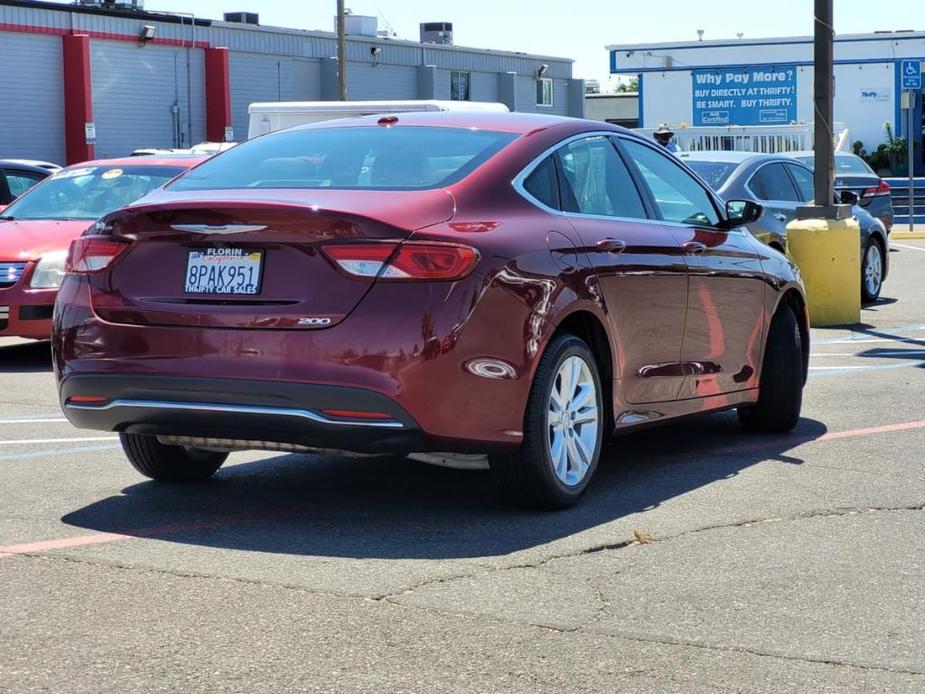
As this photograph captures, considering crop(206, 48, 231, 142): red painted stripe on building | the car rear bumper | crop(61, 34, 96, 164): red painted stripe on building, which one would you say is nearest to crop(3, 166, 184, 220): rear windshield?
the car rear bumper

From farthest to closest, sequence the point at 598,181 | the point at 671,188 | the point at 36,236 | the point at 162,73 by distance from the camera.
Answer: the point at 162,73 < the point at 36,236 < the point at 671,188 < the point at 598,181

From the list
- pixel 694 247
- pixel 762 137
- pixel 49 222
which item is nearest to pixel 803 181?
pixel 49 222

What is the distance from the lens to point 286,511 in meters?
6.29

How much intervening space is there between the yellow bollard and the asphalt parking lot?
20.9 ft

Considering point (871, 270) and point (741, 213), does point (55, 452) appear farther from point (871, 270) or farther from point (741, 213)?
point (871, 270)

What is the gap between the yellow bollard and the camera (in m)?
14.3

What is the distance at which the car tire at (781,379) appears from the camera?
8312 millimetres

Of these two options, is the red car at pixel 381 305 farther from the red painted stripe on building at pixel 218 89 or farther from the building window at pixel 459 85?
the building window at pixel 459 85

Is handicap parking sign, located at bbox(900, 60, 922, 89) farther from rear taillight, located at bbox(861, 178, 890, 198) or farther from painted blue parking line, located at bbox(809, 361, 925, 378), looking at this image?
painted blue parking line, located at bbox(809, 361, 925, 378)

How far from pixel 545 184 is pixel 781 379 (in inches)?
93.6

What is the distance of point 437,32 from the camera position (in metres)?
62.3

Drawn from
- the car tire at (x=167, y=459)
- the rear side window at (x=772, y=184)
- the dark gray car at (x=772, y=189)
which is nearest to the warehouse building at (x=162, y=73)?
the dark gray car at (x=772, y=189)

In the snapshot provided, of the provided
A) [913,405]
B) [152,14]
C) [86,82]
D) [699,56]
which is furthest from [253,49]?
[913,405]

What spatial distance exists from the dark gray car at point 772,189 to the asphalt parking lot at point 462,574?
6.76m
